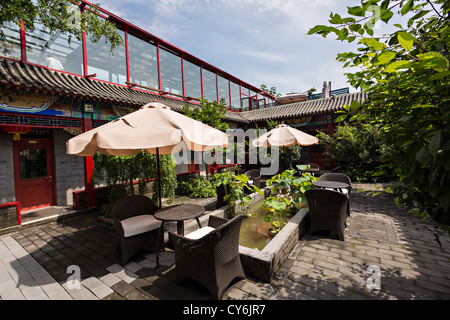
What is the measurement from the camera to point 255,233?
4031 mm

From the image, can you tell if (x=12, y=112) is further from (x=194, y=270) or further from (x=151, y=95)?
(x=194, y=270)

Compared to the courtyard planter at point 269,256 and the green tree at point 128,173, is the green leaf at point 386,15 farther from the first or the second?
the green tree at point 128,173

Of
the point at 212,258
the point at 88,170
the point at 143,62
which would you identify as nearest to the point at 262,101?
the point at 143,62

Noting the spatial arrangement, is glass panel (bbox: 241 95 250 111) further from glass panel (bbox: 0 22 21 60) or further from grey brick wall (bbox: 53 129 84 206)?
glass panel (bbox: 0 22 21 60)

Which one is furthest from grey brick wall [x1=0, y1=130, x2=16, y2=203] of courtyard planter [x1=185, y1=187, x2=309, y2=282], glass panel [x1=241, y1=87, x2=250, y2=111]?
glass panel [x1=241, y1=87, x2=250, y2=111]

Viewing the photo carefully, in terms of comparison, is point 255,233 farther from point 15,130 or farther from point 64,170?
point 15,130

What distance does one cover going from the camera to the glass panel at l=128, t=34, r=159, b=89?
870 cm

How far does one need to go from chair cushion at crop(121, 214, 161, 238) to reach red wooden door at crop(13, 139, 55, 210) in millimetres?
4953

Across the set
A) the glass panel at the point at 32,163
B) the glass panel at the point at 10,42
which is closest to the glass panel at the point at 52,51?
the glass panel at the point at 10,42

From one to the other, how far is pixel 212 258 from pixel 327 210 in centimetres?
242

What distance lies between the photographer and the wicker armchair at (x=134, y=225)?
296cm

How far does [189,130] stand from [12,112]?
4820 millimetres

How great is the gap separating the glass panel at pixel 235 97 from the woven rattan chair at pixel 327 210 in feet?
40.8
